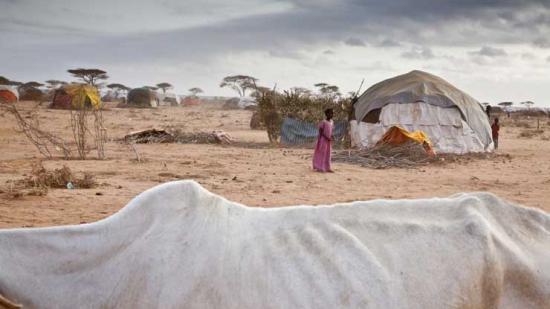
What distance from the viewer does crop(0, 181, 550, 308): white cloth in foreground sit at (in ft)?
7.36

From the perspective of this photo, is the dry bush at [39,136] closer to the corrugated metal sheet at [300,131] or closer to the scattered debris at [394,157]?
the scattered debris at [394,157]

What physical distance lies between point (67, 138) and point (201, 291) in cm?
2070

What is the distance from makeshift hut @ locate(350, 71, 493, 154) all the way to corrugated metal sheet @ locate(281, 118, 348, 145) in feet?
4.18

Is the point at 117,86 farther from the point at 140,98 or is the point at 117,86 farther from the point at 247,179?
the point at 247,179

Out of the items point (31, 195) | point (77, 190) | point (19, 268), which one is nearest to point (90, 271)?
point (19, 268)

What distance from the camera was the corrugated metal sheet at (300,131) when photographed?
21.6 meters

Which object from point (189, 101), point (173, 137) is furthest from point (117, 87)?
point (173, 137)

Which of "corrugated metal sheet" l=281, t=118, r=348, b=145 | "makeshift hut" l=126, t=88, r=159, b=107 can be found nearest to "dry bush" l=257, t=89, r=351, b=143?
"corrugated metal sheet" l=281, t=118, r=348, b=145

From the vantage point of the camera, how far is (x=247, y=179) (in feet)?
37.9

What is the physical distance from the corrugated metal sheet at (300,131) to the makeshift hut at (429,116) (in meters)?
1.27

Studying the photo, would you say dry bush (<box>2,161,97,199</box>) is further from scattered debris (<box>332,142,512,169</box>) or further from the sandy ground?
scattered debris (<box>332,142,512,169</box>)

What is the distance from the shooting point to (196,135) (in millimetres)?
21453

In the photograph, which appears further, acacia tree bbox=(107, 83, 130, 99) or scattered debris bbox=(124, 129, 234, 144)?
acacia tree bbox=(107, 83, 130, 99)

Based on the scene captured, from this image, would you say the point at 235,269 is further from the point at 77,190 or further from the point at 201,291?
the point at 77,190
